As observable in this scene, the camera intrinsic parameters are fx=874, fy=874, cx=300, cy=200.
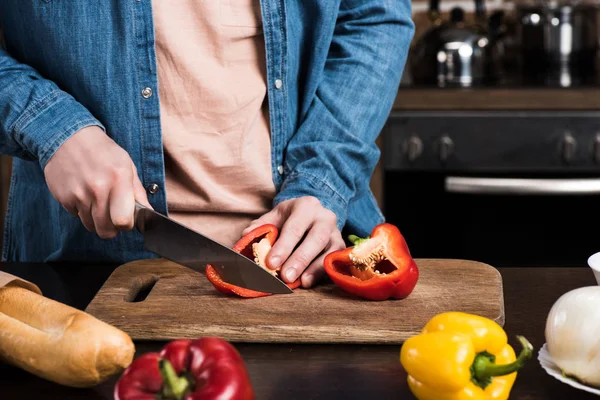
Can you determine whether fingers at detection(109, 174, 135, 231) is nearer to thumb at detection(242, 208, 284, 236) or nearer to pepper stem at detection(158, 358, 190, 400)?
thumb at detection(242, 208, 284, 236)

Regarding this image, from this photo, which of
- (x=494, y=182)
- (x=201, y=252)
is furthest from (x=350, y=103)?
(x=494, y=182)

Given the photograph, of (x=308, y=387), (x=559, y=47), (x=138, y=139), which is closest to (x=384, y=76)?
(x=138, y=139)

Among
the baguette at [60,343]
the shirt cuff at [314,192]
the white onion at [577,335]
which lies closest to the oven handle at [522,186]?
the shirt cuff at [314,192]

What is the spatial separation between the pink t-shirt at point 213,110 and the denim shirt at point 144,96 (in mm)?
28

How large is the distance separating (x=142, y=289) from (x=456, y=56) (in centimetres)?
135

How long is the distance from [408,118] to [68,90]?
3.52ft

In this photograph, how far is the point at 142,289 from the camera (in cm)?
115

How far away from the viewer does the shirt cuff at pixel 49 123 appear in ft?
3.66

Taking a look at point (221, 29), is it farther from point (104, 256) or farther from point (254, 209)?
point (104, 256)

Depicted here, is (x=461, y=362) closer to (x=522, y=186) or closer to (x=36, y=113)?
(x=36, y=113)

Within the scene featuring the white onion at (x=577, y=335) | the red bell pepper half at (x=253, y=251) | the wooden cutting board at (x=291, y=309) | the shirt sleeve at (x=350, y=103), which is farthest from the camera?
the shirt sleeve at (x=350, y=103)

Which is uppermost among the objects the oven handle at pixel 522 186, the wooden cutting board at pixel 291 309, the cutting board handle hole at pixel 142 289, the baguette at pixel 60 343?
the baguette at pixel 60 343

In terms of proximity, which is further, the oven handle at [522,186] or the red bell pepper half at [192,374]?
the oven handle at [522,186]

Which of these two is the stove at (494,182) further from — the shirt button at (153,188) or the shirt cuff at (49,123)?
the shirt cuff at (49,123)
